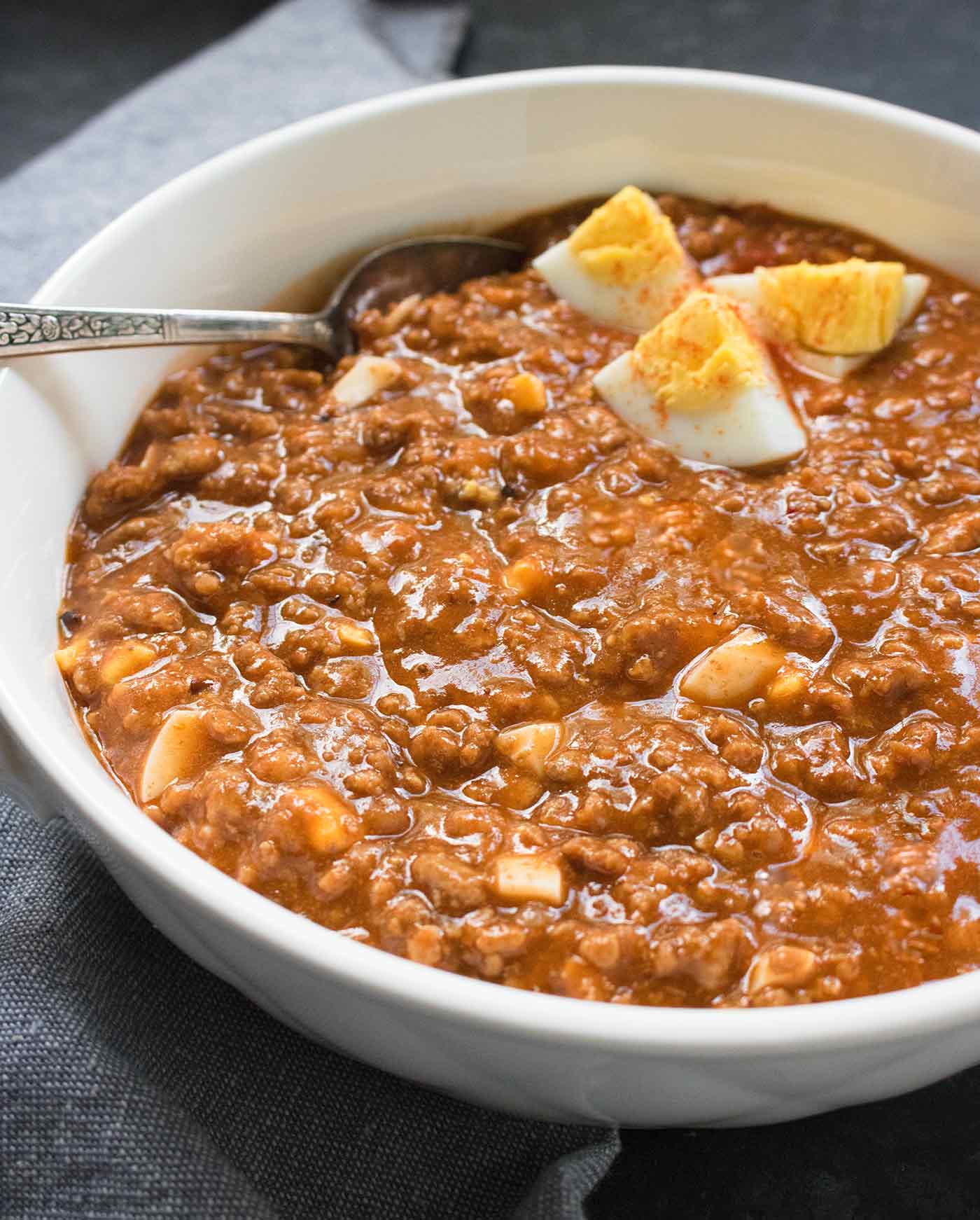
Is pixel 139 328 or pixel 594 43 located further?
pixel 594 43

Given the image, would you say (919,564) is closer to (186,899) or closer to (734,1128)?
(734,1128)

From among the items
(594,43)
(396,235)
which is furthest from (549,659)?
(594,43)

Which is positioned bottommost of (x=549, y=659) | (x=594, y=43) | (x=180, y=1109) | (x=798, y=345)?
(x=180, y=1109)

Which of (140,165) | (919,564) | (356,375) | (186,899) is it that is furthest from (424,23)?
(186,899)

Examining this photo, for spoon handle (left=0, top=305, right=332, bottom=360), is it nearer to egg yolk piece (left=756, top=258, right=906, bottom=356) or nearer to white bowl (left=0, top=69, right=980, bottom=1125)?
white bowl (left=0, top=69, right=980, bottom=1125)

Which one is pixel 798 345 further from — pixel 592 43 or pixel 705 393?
pixel 592 43

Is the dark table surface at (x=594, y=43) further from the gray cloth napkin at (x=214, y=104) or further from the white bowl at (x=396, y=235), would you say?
the white bowl at (x=396, y=235)
